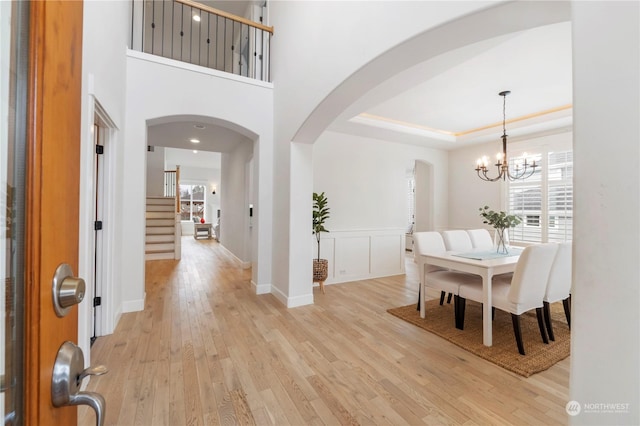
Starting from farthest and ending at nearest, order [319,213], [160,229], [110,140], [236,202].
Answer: [160,229] < [236,202] < [319,213] < [110,140]

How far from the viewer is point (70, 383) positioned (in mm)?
460

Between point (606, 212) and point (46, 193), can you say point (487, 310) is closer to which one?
point (606, 212)

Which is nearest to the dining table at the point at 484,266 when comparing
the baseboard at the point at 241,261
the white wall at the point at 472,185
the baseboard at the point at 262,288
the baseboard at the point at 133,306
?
the baseboard at the point at 262,288

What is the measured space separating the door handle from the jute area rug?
2.60 m

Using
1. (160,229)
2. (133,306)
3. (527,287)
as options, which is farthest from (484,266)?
(160,229)

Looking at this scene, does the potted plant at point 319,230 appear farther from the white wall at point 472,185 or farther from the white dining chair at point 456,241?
the white wall at point 472,185

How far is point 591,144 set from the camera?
2.89 feet

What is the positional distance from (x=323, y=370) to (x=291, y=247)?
1599mm

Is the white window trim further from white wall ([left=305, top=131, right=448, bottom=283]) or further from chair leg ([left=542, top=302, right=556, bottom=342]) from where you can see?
chair leg ([left=542, top=302, right=556, bottom=342])

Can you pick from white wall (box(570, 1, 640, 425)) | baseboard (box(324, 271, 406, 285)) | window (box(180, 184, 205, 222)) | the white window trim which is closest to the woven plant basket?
baseboard (box(324, 271, 406, 285))

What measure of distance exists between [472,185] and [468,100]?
2492mm

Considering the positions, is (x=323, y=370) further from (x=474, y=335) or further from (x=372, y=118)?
(x=372, y=118)

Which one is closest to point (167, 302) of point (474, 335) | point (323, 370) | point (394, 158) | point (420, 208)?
point (323, 370)

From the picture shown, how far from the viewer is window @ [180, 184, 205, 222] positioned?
507 inches
